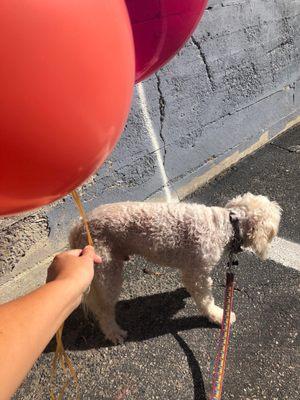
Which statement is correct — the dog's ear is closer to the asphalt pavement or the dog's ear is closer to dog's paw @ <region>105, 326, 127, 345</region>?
the asphalt pavement

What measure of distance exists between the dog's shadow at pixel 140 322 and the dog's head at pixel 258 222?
0.62 meters

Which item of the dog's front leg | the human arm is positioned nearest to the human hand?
the human arm

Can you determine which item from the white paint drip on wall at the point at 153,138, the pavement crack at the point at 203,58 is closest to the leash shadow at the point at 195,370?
the white paint drip on wall at the point at 153,138

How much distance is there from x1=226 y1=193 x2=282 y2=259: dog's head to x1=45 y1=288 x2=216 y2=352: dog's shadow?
62 cm

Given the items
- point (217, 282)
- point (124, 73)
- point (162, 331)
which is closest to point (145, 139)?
point (217, 282)

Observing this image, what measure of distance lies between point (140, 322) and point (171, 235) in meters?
0.70

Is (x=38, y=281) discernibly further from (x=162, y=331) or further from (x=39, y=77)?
(x=39, y=77)

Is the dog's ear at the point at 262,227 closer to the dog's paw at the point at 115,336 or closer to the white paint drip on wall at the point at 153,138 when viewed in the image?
the dog's paw at the point at 115,336

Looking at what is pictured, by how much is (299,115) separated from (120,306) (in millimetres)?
3412

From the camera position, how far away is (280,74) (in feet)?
14.4

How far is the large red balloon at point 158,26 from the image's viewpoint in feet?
4.25

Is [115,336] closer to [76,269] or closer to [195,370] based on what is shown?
[195,370]

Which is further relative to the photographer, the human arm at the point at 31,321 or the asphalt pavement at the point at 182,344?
Result: the asphalt pavement at the point at 182,344

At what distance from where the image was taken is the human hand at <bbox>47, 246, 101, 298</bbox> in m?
1.33
